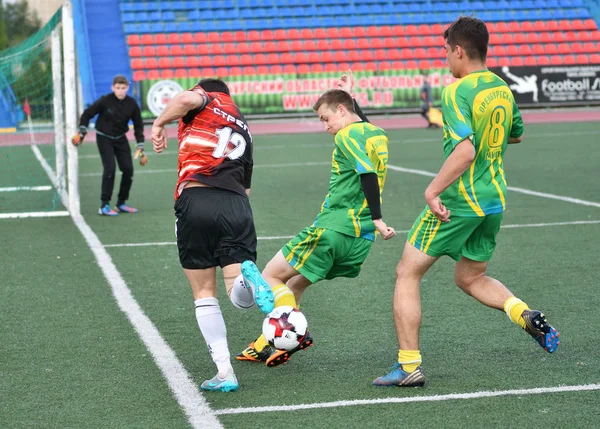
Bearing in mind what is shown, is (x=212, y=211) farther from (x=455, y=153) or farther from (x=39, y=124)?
(x=39, y=124)

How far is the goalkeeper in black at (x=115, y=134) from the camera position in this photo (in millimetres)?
12812

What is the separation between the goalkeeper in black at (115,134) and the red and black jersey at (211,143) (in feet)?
24.7

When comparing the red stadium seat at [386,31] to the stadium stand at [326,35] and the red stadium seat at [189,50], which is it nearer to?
the stadium stand at [326,35]

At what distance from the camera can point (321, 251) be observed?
18.4 feet

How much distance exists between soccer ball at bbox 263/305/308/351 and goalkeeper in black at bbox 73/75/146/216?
7913mm

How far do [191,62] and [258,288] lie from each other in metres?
30.2

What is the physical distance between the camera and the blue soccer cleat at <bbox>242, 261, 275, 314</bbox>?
498 cm

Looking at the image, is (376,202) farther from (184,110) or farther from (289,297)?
(184,110)

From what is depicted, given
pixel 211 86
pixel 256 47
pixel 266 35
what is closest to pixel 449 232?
pixel 211 86

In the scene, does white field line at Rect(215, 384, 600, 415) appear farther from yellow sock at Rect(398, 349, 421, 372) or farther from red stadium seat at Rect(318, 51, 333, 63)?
red stadium seat at Rect(318, 51, 333, 63)

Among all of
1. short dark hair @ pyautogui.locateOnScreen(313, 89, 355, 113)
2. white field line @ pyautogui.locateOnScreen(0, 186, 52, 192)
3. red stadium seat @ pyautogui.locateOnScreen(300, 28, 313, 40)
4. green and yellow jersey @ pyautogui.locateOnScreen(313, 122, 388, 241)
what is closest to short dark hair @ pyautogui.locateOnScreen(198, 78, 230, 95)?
short dark hair @ pyautogui.locateOnScreen(313, 89, 355, 113)

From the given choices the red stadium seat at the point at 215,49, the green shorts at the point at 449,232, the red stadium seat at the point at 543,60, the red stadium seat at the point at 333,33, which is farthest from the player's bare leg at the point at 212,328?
the red stadium seat at the point at 543,60

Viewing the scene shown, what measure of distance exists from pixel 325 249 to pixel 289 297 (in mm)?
347

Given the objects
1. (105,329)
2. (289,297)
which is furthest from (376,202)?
(105,329)
